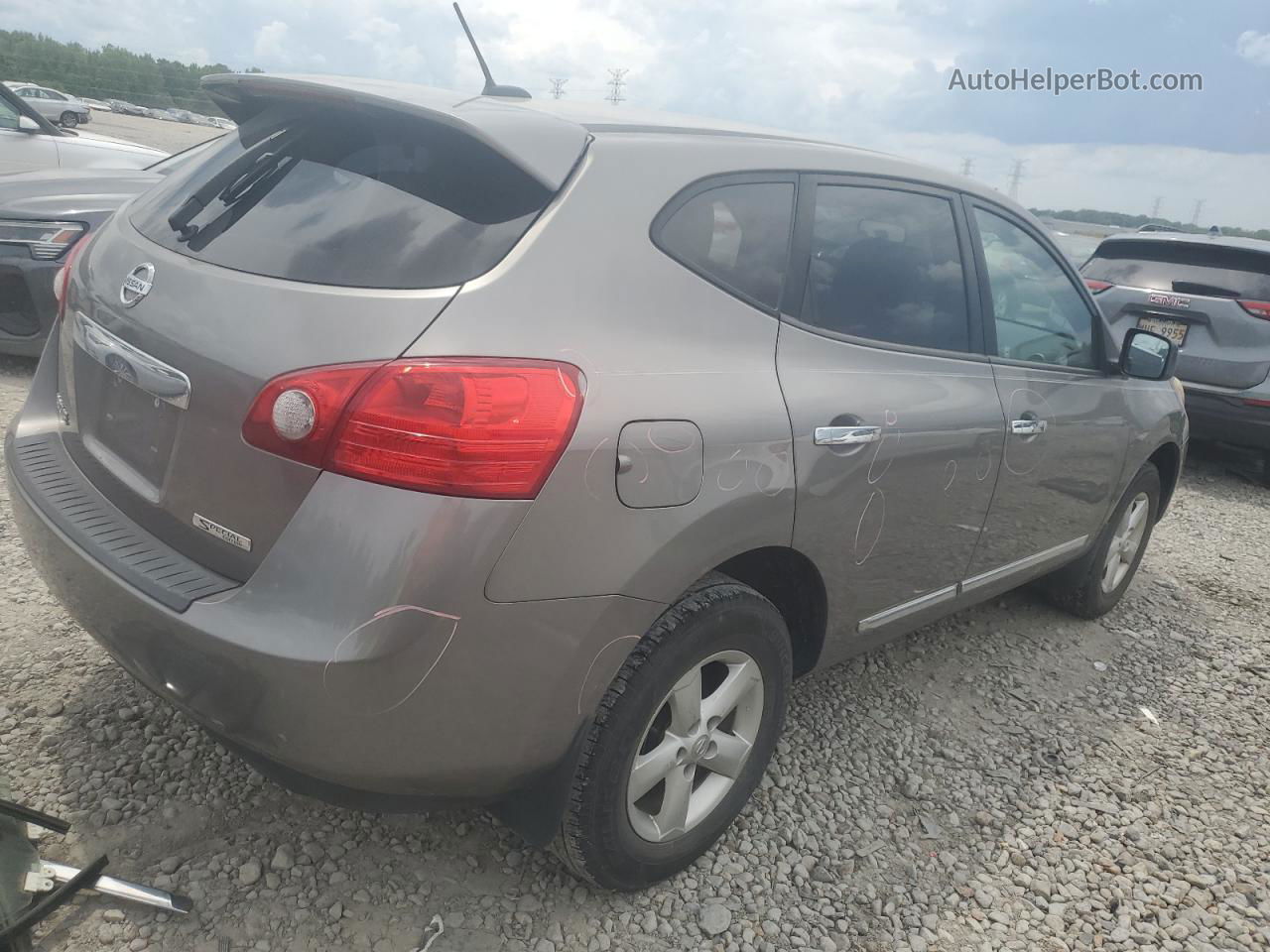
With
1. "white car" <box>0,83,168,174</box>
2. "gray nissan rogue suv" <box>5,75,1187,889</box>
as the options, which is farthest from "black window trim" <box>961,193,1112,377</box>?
"white car" <box>0,83,168,174</box>

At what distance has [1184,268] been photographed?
21.9 feet

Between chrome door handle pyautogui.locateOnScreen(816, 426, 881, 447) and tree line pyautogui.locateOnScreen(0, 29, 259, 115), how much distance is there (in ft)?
105

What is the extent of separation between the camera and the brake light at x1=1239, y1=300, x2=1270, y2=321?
6273 mm

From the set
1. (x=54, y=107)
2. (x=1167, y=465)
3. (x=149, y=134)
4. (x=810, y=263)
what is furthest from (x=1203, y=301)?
(x=149, y=134)

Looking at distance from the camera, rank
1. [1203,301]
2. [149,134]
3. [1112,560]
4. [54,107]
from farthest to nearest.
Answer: [149,134]
[54,107]
[1203,301]
[1112,560]

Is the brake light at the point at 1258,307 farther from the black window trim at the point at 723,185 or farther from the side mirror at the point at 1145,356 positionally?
the black window trim at the point at 723,185

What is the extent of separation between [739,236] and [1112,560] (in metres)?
2.81

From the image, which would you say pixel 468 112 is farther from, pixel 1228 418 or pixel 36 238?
pixel 1228 418

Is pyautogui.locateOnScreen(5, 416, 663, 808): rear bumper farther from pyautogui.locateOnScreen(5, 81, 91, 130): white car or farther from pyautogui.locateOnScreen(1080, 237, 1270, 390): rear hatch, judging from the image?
pyautogui.locateOnScreen(5, 81, 91, 130): white car

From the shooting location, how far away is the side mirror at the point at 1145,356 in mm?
3564

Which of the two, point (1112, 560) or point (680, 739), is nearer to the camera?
point (680, 739)

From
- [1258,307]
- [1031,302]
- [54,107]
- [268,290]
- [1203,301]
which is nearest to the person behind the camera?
[268,290]

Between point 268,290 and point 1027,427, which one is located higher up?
point 268,290

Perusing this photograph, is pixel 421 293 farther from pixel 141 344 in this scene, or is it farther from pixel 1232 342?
pixel 1232 342
